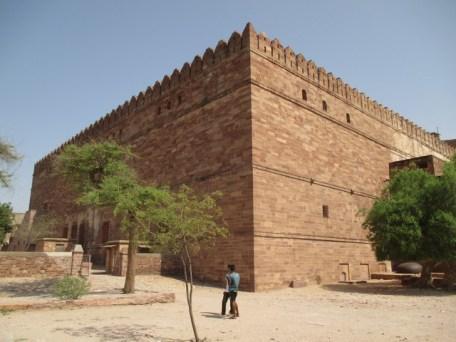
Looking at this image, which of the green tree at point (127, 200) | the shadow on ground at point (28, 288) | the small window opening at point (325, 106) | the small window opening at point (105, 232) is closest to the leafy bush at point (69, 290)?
the shadow on ground at point (28, 288)

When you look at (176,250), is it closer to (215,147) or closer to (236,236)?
(236,236)

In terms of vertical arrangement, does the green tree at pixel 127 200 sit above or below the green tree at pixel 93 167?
below

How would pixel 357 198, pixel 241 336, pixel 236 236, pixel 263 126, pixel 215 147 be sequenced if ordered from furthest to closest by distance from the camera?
1. pixel 357 198
2. pixel 215 147
3. pixel 263 126
4. pixel 236 236
5. pixel 241 336

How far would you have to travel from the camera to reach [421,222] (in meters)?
13.6

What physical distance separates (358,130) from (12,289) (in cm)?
1695

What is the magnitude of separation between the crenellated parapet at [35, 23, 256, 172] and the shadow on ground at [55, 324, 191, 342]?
11396 millimetres

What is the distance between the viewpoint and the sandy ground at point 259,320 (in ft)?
20.5

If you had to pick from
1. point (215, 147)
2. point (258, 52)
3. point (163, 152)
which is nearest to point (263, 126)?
point (215, 147)

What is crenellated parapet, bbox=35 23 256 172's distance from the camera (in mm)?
15117

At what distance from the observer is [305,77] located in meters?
16.9

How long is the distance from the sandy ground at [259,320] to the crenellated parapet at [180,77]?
9820mm

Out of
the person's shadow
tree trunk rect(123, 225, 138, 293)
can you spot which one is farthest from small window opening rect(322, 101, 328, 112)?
the person's shadow

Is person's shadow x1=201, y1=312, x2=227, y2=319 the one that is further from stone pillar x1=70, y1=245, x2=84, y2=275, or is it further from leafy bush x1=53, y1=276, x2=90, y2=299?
stone pillar x1=70, y1=245, x2=84, y2=275

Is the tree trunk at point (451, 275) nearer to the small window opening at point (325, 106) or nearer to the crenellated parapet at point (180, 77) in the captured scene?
the small window opening at point (325, 106)
